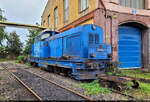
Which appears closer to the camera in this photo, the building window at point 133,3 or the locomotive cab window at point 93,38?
the locomotive cab window at point 93,38

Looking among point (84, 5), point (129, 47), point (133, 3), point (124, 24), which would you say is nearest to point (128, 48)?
point (129, 47)

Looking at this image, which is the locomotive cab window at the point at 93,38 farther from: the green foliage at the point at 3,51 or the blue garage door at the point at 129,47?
the green foliage at the point at 3,51

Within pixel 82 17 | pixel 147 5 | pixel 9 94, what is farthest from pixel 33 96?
pixel 147 5

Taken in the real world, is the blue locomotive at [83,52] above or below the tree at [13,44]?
below

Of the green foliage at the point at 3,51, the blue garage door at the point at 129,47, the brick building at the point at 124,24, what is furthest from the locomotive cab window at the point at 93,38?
the green foliage at the point at 3,51

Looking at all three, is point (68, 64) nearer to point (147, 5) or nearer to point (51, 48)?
point (51, 48)

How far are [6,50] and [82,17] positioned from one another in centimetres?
3256

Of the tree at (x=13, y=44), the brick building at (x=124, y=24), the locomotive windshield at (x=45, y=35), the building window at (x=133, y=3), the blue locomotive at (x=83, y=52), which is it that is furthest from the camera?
the tree at (x=13, y=44)

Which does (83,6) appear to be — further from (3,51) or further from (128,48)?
(3,51)

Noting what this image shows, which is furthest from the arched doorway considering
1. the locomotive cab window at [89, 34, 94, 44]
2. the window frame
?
the locomotive cab window at [89, 34, 94, 44]

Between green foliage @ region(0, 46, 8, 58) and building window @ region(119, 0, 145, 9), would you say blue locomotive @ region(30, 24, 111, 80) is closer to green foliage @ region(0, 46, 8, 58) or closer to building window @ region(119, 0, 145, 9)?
building window @ region(119, 0, 145, 9)

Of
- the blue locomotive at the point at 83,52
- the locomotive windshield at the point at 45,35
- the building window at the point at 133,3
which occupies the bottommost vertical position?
the blue locomotive at the point at 83,52

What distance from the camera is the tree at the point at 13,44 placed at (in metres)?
38.5

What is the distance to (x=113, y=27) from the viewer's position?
10.8 metres
